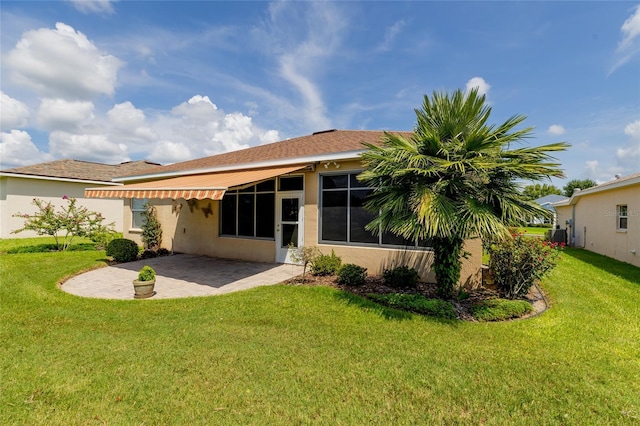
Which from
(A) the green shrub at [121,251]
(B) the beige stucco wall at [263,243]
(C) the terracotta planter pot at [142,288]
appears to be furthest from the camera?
(A) the green shrub at [121,251]

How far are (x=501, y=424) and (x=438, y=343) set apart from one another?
91.5 inches

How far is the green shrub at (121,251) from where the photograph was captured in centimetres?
1546

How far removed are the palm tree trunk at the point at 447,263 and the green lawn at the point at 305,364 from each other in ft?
5.14

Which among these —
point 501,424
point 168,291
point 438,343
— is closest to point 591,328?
point 438,343

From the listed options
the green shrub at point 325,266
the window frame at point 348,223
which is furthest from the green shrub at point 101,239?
the green shrub at point 325,266

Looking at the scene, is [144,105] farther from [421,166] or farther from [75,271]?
[421,166]

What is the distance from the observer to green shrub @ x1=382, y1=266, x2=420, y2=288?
1030 cm

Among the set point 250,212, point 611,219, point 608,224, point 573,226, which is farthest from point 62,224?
point 573,226

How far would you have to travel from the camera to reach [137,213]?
2119 centimetres

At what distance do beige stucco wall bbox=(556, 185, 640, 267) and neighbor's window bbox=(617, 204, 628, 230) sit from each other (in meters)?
0.26

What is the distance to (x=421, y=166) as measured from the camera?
8.03 meters

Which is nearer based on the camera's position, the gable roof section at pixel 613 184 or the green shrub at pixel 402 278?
the green shrub at pixel 402 278

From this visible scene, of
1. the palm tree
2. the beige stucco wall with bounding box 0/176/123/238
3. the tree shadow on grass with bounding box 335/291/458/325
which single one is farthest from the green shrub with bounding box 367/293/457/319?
the beige stucco wall with bounding box 0/176/123/238

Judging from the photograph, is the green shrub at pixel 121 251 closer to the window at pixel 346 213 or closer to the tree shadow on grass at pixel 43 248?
the tree shadow on grass at pixel 43 248
